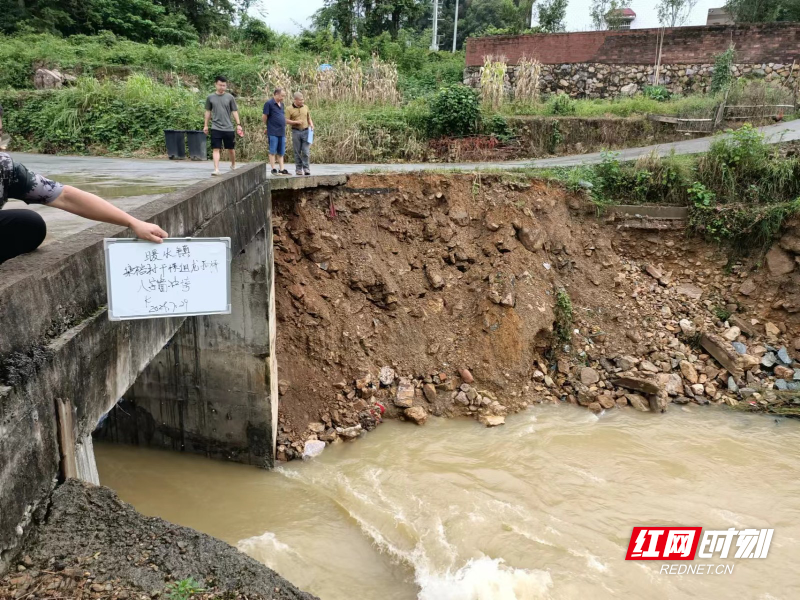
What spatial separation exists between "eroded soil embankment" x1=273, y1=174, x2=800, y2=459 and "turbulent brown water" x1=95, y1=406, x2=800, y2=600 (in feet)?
1.65

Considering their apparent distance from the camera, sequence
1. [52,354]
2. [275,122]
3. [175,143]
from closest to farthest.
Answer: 1. [52,354]
2. [275,122]
3. [175,143]

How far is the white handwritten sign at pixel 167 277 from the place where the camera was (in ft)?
9.06

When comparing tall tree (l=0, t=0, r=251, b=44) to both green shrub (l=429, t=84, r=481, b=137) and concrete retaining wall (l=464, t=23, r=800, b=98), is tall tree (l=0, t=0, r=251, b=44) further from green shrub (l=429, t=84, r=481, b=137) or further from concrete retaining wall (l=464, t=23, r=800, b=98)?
green shrub (l=429, t=84, r=481, b=137)

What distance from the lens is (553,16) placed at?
23.5 meters

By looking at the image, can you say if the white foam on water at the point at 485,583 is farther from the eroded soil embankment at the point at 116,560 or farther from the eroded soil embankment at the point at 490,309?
the eroded soil embankment at the point at 116,560

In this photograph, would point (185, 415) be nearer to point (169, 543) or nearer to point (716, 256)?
point (169, 543)

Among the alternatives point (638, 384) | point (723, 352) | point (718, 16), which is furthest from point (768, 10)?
point (638, 384)

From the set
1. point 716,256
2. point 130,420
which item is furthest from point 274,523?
point 716,256

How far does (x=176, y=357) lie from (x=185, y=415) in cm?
79

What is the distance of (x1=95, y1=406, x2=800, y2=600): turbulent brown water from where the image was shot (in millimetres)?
5297

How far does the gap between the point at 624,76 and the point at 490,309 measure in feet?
40.7

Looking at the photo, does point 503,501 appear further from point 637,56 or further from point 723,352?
point 637,56

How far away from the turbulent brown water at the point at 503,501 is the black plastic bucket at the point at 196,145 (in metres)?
6.24

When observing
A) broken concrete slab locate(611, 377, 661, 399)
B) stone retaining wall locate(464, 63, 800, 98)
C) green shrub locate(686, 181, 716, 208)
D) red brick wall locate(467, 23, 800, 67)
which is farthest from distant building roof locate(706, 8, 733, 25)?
broken concrete slab locate(611, 377, 661, 399)
